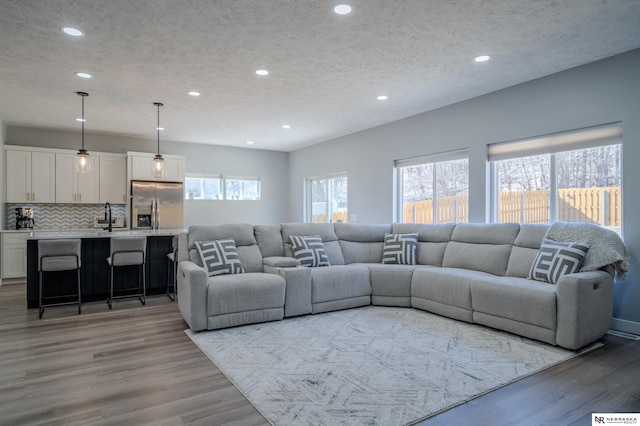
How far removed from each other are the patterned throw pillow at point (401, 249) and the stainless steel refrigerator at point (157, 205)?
14.8 ft

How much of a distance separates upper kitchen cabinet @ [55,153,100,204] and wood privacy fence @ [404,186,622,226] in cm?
616

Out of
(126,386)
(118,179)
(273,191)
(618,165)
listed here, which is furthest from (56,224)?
(618,165)

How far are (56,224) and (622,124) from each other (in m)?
8.80

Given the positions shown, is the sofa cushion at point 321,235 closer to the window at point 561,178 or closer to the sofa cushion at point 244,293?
the sofa cushion at point 244,293

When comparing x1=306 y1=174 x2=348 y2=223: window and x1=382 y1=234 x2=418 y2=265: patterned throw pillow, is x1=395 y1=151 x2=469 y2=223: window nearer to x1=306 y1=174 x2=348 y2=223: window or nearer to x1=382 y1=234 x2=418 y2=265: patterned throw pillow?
x1=382 y1=234 x2=418 y2=265: patterned throw pillow

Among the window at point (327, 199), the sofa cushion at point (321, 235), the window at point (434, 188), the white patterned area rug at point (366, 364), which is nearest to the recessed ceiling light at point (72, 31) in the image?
the white patterned area rug at point (366, 364)

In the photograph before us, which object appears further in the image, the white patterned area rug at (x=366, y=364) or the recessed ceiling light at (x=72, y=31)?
the recessed ceiling light at (x=72, y=31)

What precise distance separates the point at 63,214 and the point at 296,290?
560 cm

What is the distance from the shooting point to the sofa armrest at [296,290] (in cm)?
415

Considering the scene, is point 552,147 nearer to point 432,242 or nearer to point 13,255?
point 432,242

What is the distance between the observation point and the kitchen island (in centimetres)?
465

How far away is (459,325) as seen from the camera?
393 cm

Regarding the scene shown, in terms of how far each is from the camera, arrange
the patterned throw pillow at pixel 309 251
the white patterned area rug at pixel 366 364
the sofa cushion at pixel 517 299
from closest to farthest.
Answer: the white patterned area rug at pixel 366 364
the sofa cushion at pixel 517 299
the patterned throw pillow at pixel 309 251

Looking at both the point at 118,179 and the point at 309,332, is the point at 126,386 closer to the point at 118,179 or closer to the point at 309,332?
the point at 309,332
